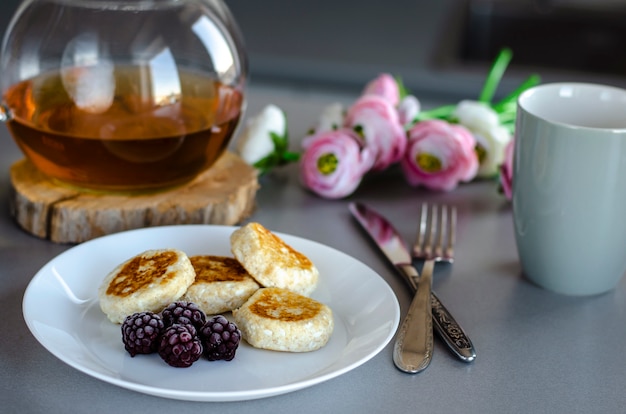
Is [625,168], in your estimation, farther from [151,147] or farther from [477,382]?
[151,147]

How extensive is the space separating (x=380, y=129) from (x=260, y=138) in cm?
18

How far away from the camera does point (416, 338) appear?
2.93 ft

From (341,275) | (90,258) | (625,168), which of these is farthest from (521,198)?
(90,258)

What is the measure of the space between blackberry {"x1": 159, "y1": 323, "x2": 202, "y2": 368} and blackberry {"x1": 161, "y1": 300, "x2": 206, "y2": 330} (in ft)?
0.07

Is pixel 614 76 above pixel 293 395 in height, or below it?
below

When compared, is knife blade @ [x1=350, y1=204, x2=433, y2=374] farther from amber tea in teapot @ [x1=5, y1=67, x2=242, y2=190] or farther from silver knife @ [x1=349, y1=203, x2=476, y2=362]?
amber tea in teapot @ [x1=5, y1=67, x2=242, y2=190]

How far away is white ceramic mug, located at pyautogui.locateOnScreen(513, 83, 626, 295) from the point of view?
95cm

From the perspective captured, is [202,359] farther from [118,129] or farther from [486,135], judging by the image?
[486,135]

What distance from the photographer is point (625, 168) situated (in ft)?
3.11

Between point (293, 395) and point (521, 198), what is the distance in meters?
0.39

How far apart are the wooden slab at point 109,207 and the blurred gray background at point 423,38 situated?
4.09 ft

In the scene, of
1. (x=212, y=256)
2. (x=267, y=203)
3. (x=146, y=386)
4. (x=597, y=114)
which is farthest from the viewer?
(x=267, y=203)

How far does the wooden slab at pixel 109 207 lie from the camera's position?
1.09 m

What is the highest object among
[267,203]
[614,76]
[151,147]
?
[151,147]
